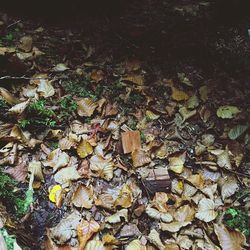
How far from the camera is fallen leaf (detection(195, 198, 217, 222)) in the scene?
271 centimetres

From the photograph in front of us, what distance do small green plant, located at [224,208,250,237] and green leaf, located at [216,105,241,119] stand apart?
39.6 inches

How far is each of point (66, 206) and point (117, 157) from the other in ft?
2.10

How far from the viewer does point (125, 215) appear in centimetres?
265

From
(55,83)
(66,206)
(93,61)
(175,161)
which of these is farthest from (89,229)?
(93,61)

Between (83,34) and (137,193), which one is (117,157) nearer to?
(137,193)

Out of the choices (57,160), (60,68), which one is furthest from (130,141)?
(60,68)

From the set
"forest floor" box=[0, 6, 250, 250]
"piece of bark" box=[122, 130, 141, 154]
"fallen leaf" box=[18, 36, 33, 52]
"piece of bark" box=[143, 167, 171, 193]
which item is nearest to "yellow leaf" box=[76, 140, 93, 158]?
"forest floor" box=[0, 6, 250, 250]

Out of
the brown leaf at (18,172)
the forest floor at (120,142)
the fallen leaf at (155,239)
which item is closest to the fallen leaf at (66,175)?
the forest floor at (120,142)

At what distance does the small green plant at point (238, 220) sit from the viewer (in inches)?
106

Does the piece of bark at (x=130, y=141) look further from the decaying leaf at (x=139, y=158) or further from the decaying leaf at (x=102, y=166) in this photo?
the decaying leaf at (x=102, y=166)

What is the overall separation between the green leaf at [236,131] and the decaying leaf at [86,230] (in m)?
1.58

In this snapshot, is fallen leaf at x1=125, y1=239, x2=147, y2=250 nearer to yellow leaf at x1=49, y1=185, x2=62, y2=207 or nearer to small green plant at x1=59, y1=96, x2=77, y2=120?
yellow leaf at x1=49, y1=185, x2=62, y2=207

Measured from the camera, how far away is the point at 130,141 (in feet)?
10.2

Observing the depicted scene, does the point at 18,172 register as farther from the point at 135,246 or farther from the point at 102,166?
the point at 135,246
